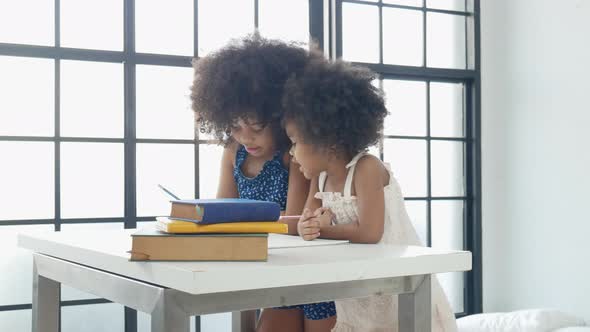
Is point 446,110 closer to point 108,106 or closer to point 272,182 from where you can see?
point 108,106

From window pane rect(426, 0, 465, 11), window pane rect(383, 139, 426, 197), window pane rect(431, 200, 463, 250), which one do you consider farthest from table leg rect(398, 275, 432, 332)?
window pane rect(426, 0, 465, 11)

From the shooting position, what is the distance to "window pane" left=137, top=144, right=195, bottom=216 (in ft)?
11.3

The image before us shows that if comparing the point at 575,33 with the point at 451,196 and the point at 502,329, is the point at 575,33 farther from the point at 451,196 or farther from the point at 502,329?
the point at 502,329

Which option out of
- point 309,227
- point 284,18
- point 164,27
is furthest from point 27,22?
point 309,227

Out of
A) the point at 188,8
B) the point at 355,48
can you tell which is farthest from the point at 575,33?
the point at 188,8

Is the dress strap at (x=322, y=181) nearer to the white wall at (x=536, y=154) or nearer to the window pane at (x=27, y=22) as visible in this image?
the window pane at (x=27, y=22)

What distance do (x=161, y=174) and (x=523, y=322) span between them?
195 cm

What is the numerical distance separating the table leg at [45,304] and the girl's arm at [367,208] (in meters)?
0.59

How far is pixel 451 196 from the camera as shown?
14.4 feet

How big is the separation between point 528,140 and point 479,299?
103 cm

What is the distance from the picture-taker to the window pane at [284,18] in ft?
12.3

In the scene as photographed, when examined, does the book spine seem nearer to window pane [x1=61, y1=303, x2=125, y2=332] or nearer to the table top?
the table top

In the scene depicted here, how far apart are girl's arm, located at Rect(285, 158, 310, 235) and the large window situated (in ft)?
4.39

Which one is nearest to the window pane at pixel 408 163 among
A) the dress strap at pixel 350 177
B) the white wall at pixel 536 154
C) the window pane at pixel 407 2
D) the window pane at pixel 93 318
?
the white wall at pixel 536 154
